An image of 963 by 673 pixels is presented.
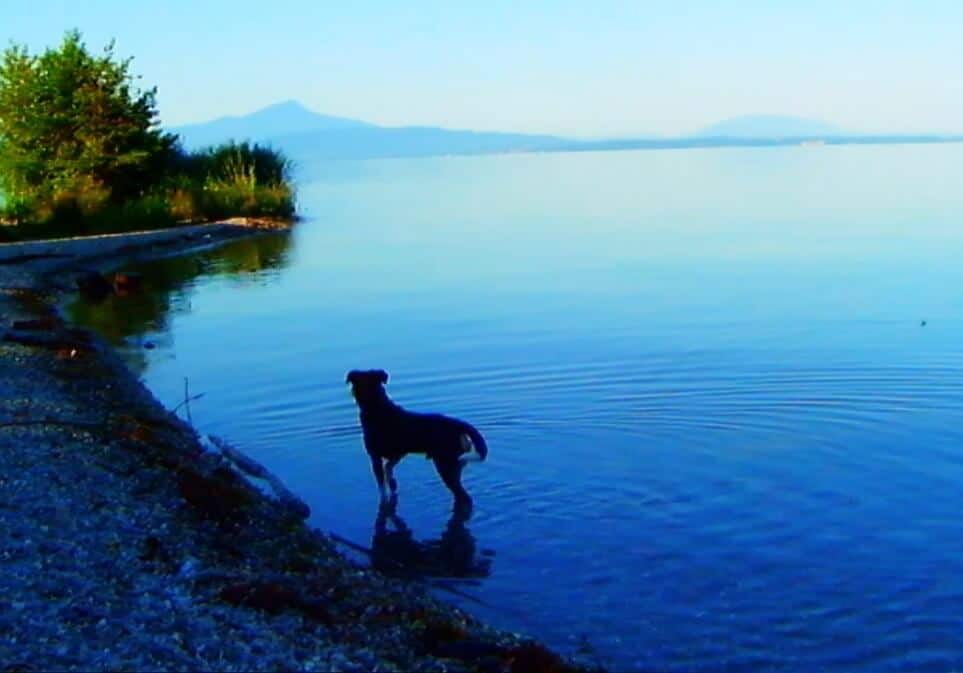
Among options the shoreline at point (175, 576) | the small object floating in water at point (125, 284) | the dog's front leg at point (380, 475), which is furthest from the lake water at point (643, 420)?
the shoreline at point (175, 576)

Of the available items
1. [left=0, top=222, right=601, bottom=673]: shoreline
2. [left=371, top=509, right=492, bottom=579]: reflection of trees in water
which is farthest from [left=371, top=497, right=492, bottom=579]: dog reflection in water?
[left=0, top=222, right=601, bottom=673]: shoreline

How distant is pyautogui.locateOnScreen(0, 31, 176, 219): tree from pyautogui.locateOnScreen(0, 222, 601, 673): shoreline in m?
31.9

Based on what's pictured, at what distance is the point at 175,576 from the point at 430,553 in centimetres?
319

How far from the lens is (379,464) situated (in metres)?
12.3

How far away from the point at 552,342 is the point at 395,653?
14581mm

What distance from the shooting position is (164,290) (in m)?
Answer: 31.2

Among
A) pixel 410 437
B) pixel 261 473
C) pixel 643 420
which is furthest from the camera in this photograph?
pixel 643 420

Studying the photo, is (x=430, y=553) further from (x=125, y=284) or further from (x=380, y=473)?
(x=125, y=284)

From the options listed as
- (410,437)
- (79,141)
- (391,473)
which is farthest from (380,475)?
(79,141)

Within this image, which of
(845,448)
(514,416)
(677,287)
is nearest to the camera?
(845,448)

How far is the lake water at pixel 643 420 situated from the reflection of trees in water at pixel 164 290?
0.16 metres

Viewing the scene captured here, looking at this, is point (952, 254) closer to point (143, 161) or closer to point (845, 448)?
point (845, 448)

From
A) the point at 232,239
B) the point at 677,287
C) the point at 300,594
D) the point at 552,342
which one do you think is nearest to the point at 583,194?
the point at 232,239

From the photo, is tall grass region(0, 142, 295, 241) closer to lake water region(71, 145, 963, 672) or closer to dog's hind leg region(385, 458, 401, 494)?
lake water region(71, 145, 963, 672)
